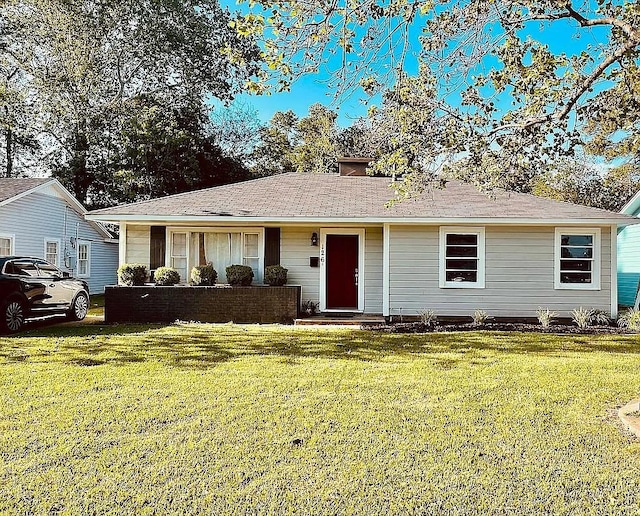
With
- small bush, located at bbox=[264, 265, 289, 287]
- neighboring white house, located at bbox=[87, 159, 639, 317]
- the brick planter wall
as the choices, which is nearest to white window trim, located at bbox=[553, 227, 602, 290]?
neighboring white house, located at bbox=[87, 159, 639, 317]

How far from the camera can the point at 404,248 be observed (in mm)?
11844

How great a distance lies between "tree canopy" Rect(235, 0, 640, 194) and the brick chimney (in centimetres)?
902

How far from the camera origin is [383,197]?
13.4 m

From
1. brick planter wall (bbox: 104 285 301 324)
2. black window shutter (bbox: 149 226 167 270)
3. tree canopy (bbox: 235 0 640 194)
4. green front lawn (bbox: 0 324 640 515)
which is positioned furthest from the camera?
black window shutter (bbox: 149 226 167 270)

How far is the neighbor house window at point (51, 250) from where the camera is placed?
17.8 meters

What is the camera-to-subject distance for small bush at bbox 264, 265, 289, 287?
11.8 meters

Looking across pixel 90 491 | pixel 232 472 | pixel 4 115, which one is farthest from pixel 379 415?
pixel 4 115

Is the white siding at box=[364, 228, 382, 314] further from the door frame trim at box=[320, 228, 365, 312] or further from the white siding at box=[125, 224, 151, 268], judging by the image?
the white siding at box=[125, 224, 151, 268]

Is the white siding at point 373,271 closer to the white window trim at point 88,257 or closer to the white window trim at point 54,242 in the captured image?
the white window trim at point 54,242

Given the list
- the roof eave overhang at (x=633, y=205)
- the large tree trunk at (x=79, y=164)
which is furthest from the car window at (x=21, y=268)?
the roof eave overhang at (x=633, y=205)

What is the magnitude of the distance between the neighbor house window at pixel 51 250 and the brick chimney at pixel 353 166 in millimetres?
10643

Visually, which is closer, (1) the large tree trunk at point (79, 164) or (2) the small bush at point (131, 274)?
(2) the small bush at point (131, 274)

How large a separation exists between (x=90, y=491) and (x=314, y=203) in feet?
32.9

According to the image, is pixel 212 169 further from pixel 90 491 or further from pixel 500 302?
pixel 90 491
